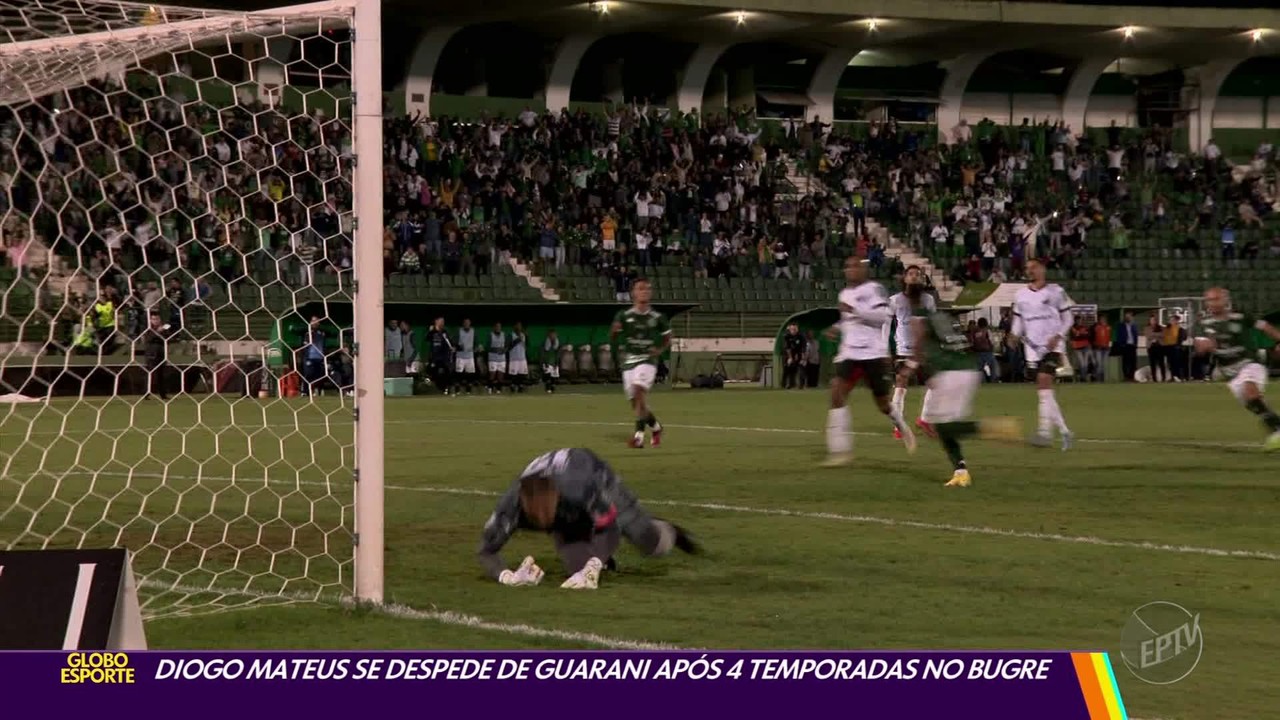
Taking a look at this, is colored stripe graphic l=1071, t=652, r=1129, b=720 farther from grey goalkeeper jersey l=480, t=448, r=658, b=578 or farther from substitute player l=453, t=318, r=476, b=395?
substitute player l=453, t=318, r=476, b=395

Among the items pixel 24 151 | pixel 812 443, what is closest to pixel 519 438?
pixel 812 443

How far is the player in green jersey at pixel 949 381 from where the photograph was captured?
1367cm

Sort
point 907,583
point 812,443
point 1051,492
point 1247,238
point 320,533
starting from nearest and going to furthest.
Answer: point 907,583 → point 320,533 → point 1051,492 → point 812,443 → point 1247,238

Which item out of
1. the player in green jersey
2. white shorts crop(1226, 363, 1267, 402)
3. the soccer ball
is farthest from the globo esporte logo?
white shorts crop(1226, 363, 1267, 402)

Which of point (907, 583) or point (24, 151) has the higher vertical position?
point (24, 151)

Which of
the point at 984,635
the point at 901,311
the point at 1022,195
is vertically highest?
the point at 1022,195

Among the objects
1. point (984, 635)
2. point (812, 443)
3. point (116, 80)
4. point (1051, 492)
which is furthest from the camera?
point (812, 443)

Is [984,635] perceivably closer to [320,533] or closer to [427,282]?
[320,533]

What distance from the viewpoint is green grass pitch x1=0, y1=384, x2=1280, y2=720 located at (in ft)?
23.8

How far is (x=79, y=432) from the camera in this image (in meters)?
19.2

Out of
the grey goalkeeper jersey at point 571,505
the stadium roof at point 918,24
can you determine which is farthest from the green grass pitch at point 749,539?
the stadium roof at point 918,24

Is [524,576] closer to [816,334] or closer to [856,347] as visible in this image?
[856,347]

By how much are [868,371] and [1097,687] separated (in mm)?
11940

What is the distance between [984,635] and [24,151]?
24.2ft
